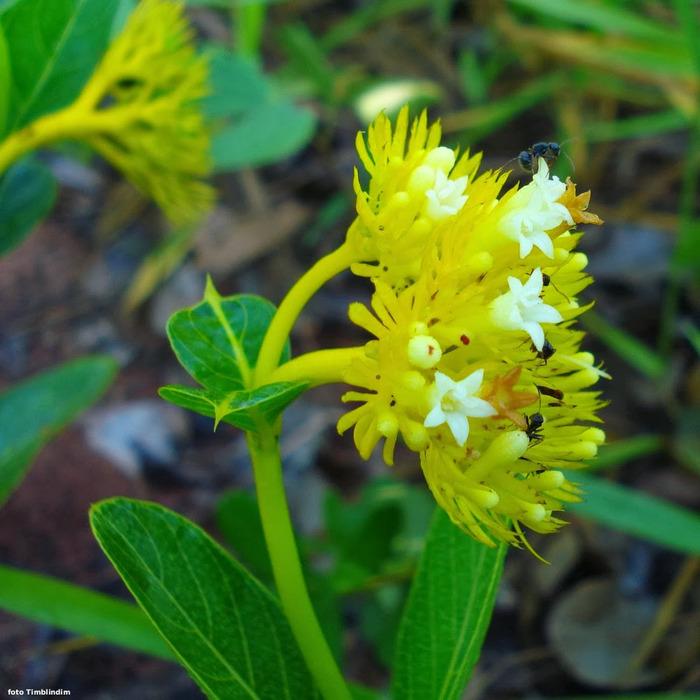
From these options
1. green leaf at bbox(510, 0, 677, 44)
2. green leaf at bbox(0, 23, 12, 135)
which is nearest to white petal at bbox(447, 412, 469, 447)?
green leaf at bbox(0, 23, 12, 135)

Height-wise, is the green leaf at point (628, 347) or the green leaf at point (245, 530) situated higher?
the green leaf at point (628, 347)

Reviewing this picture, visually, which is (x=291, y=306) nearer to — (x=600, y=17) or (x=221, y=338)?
(x=221, y=338)

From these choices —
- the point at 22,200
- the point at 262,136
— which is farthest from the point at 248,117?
the point at 22,200

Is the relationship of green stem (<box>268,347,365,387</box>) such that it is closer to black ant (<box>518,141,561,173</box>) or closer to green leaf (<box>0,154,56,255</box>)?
black ant (<box>518,141,561,173</box>)

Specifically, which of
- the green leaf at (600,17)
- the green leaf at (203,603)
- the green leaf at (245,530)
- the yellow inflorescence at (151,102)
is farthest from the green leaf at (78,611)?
the green leaf at (600,17)

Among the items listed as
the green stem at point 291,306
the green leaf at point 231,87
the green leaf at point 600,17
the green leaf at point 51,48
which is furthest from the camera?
the green leaf at point 600,17

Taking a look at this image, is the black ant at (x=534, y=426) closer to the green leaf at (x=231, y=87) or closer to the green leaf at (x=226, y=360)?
the green leaf at (x=226, y=360)
